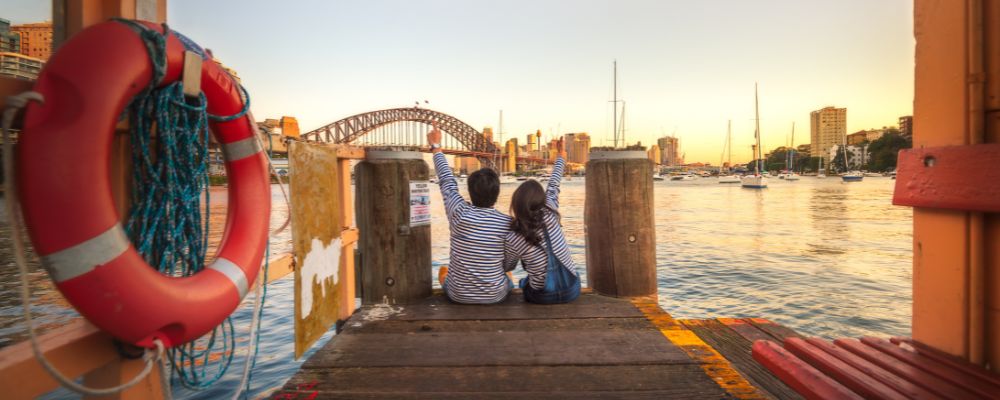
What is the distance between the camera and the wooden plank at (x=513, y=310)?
2541 millimetres

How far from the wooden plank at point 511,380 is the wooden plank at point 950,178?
3.27 ft

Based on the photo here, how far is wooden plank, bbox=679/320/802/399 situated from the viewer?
2327 millimetres

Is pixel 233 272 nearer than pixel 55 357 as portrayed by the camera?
No

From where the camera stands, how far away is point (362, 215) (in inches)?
112

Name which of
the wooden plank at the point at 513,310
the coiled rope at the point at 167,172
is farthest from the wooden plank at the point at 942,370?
the coiled rope at the point at 167,172

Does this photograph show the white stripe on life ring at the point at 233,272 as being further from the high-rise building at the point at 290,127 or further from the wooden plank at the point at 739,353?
the wooden plank at the point at 739,353

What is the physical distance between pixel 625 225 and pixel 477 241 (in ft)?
3.36

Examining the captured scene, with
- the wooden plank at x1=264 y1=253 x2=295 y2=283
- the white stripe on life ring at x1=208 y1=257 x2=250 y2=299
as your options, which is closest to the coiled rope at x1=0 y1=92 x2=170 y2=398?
the white stripe on life ring at x1=208 y1=257 x2=250 y2=299

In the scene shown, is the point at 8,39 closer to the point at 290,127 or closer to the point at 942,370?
the point at 290,127

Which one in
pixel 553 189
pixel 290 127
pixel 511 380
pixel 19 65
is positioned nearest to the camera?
pixel 19 65

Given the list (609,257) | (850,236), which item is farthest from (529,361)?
(850,236)

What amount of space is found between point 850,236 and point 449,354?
1374 centimetres

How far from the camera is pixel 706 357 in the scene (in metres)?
1.94

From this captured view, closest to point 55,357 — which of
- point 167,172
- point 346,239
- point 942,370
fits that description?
point 167,172
